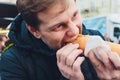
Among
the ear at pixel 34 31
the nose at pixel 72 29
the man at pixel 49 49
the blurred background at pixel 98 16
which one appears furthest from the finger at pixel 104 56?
the blurred background at pixel 98 16

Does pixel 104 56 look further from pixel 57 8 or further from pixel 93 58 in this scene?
pixel 57 8

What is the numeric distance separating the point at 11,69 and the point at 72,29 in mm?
305

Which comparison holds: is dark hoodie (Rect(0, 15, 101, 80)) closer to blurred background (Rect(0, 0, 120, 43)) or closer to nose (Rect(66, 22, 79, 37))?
nose (Rect(66, 22, 79, 37))

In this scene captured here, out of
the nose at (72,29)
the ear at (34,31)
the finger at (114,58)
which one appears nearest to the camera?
the finger at (114,58)

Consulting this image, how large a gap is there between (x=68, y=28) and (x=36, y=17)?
13 cm

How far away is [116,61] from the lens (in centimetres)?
91

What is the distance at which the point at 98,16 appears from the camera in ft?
6.51

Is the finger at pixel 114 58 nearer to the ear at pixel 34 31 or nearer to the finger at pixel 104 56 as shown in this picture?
the finger at pixel 104 56

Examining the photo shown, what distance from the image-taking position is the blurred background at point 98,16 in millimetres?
1713

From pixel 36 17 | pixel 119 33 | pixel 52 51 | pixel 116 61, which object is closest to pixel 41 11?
pixel 36 17

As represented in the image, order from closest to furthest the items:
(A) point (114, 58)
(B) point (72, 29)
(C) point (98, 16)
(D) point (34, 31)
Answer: (A) point (114, 58) → (B) point (72, 29) → (D) point (34, 31) → (C) point (98, 16)


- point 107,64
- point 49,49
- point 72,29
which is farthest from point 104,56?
point 49,49

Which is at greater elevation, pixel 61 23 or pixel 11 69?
pixel 61 23

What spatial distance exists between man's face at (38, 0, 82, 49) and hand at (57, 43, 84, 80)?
0.15 feet
